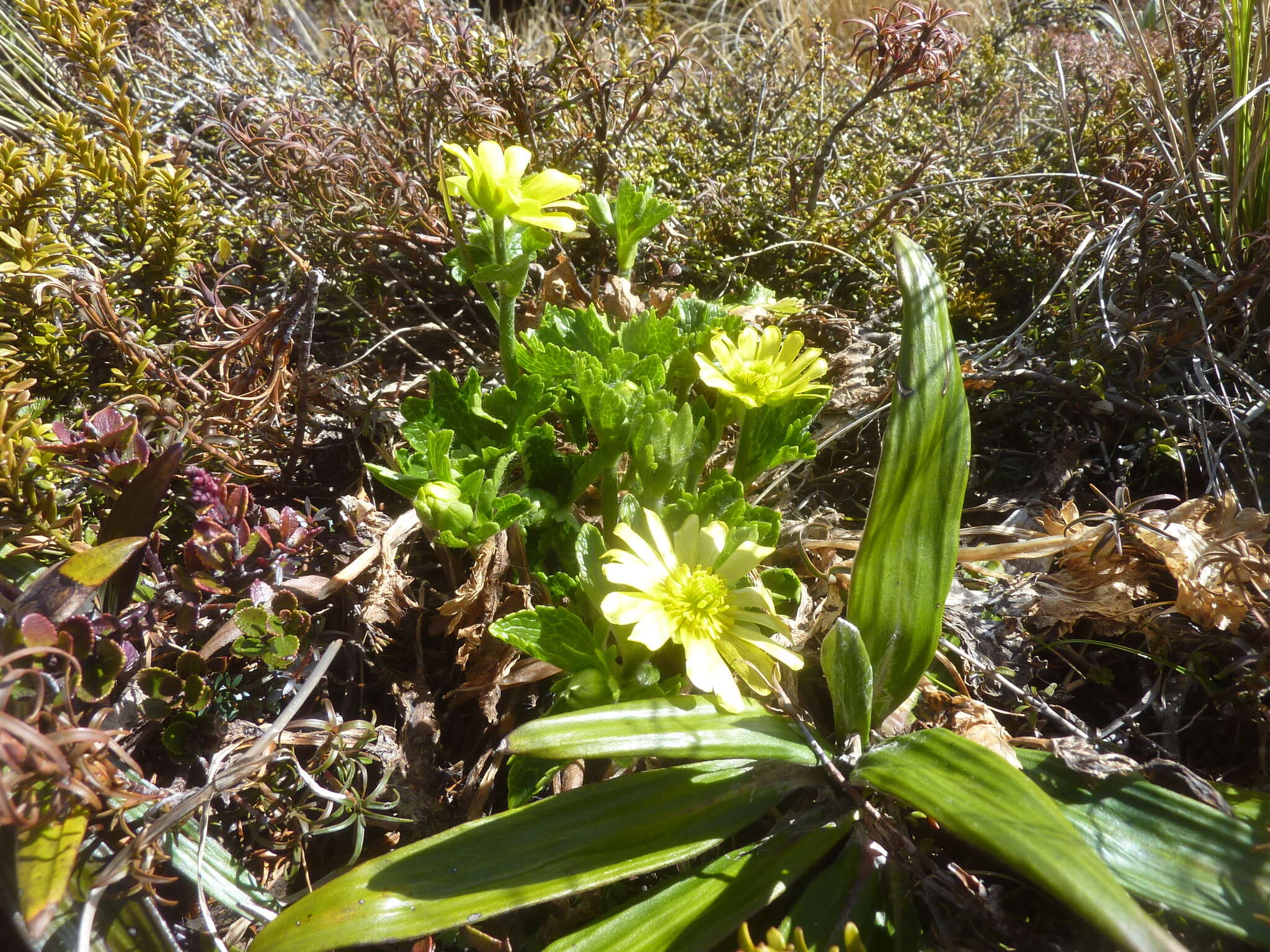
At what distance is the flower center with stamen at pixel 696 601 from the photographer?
4.25 ft

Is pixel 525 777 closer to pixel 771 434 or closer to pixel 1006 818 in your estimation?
pixel 1006 818

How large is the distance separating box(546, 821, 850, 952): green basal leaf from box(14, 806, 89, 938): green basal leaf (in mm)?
636

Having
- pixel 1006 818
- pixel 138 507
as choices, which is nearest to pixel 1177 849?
pixel 1006 818

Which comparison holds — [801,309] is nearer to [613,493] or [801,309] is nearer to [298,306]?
[613,493]

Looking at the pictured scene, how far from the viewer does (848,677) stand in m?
1.23

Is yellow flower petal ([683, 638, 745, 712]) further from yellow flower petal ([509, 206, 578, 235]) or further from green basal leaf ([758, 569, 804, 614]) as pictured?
yellow flower petal ([509, 206, 578, 235])

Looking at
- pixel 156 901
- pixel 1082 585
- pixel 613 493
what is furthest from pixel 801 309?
pixel 156 901

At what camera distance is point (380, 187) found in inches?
79.6

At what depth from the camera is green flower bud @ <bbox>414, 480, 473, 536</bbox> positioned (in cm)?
129

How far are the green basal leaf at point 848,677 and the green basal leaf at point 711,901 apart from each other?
0.16 metres

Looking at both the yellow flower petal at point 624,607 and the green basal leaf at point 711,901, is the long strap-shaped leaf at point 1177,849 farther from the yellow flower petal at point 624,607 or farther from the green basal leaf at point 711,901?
the yellow flower petal at point 624,607

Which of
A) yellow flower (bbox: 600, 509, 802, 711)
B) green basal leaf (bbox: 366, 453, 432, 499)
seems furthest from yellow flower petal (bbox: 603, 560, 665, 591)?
green basal leaf (bbox: 366, 453, 432, 499)

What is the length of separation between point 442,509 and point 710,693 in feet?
1.87

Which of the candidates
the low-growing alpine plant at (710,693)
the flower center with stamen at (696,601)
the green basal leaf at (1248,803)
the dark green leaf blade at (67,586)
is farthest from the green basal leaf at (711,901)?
the dark green leaf blade at (67,586)
